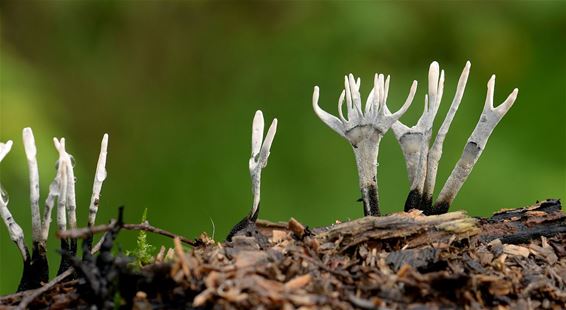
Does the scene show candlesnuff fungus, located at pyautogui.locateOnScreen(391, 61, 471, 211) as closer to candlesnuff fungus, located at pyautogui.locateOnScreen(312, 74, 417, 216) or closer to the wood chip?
candlesnuff fungus, located at pyautogui.locateOnScreen(312, 74, 417, 216)

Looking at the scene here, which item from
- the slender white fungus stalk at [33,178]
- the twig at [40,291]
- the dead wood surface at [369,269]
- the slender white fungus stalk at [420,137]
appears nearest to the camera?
the dead wood surface at [369,269]

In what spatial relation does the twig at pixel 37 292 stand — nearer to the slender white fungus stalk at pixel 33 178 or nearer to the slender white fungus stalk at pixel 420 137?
the slender white fungus stalk at pixel 33 178

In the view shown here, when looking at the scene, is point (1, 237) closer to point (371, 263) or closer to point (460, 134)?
point (460, 134)

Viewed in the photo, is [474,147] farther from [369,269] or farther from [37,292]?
[37,292]

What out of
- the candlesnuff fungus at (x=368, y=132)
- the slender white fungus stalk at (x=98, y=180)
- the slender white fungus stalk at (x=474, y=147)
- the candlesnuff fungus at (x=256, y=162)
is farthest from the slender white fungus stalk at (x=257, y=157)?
the slender white fungus stalk at (x=474, y=147)

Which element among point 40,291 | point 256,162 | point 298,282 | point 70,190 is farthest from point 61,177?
point 298,282

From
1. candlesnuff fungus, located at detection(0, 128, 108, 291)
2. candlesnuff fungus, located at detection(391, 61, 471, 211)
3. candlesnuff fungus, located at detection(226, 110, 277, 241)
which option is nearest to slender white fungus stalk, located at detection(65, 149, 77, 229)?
candlesnuff fungus, located at detection(0, 128, 108, 291)
